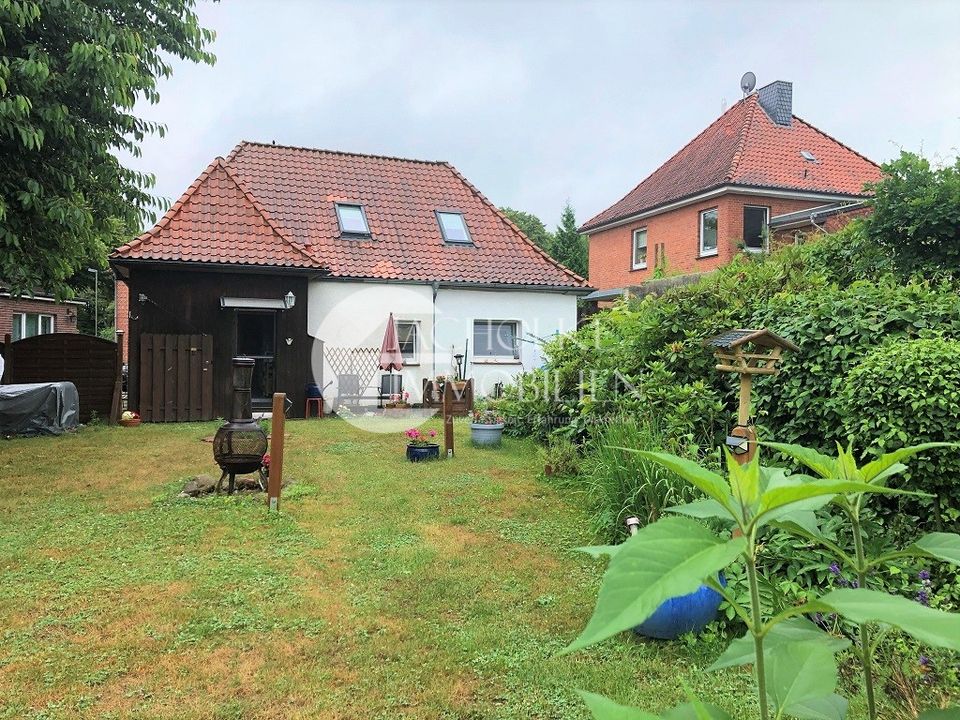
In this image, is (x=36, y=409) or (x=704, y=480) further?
(x=36, y=409)

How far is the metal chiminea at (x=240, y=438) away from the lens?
6.90 meters

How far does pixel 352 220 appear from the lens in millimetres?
16625

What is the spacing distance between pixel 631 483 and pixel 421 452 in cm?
399

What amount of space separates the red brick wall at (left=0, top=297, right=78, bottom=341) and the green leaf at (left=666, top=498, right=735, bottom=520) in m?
22.8

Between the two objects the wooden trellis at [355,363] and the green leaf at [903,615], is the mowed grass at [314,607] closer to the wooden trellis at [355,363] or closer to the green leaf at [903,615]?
the green leaf at [903,615]

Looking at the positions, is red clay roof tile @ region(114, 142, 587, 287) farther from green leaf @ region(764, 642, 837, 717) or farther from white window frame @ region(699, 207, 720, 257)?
green leaf @ region(764, 642, 837, 717)

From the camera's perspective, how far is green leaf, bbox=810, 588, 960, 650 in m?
0.63

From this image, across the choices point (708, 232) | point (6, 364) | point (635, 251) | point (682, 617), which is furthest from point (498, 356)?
point (682, 617)

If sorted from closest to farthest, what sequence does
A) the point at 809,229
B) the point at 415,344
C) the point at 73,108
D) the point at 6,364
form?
1. the point at 73,108
2. the point at 6,364
3. the point at 415,344
4. the point at 809,229

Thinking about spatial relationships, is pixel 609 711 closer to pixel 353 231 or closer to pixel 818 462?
pixel 818 462

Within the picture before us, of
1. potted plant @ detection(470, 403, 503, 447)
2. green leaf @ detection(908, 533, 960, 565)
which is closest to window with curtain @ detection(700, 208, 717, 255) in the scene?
potted plant @ detection(470, 403, 503, 447)

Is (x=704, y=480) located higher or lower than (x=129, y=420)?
higher

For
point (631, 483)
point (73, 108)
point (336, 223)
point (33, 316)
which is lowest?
point (631, 483)

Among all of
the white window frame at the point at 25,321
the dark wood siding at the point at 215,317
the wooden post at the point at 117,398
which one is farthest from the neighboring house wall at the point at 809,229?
the white window frame at the point at 25,321
